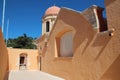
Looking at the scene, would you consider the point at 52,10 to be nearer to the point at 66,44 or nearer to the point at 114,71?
the point at 66,44

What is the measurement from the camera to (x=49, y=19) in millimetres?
16281

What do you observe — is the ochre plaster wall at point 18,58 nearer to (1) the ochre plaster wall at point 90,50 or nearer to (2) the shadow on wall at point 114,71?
(1) the ochre plaster wall at point 90,50

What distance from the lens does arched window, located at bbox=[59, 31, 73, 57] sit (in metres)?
9.24

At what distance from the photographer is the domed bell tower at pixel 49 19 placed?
1617 centimetres

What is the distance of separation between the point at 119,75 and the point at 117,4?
3.01m

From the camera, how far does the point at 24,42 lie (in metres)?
32.2

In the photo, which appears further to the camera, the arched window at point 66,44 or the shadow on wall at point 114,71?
the arched window at point 66,44

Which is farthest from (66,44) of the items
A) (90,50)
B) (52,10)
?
(52,10)

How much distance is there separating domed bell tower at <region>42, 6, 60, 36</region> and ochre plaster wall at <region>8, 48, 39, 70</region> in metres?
3.25

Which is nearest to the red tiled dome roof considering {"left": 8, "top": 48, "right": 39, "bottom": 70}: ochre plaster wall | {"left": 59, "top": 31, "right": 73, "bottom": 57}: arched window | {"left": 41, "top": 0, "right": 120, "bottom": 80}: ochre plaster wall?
{"left": 8, "top": 48, "right": 39, "bottom": 70}: ochre plaster wall

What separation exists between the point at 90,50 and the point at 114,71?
169 centimetres

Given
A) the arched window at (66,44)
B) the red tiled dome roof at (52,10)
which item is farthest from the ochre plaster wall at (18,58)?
the arched window at (66,44)

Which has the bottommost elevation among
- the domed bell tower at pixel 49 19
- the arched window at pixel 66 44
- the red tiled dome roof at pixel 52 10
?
the arched window at pixel 66 44

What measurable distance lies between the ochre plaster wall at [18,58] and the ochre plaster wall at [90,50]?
6876mm
